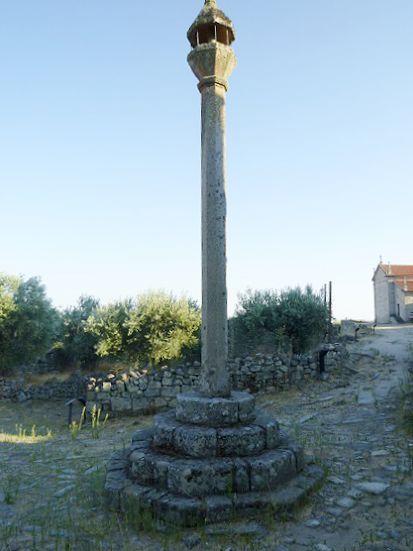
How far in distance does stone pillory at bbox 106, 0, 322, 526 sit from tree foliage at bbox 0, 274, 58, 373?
17235 millimetres

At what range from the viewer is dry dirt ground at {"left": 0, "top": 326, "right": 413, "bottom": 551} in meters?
3.62

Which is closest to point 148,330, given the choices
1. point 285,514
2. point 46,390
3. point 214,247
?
point 46,390

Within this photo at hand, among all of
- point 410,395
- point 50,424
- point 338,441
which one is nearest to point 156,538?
point 338,441

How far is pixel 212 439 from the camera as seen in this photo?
459cm

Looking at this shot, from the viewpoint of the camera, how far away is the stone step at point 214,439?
4.59 m

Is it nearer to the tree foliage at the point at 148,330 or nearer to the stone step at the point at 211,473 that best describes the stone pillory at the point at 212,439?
the stone step at the point at 211,473

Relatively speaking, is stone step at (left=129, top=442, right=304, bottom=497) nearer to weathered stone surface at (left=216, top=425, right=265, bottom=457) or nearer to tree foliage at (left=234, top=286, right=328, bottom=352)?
weathered stone surface at (left=216, top=425, right=265, bottom=457)

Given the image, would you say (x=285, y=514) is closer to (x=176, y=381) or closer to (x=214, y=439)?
(x=214, y=439)

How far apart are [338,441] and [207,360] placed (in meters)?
3.16

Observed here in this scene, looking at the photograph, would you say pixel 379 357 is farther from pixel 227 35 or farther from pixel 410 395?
pixel 227 35

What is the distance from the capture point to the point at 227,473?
429 centimetres

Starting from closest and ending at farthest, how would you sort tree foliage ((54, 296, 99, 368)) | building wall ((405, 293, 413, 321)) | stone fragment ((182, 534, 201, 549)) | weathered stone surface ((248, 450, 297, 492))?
stone fragment ((182, 534, 201, 549)) < weathered stone surface ((248, 450, 297, 492)) < tree foliage ((54, 296, 99, 368)) < building wall ((405, 293, 413, 321))

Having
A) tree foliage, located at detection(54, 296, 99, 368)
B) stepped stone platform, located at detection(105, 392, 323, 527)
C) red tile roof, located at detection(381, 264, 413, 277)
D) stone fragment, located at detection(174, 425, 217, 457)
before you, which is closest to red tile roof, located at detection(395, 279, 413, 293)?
red tile roof, located at detection(381, 264, 413, 277)

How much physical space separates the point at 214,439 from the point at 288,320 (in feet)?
50.7
